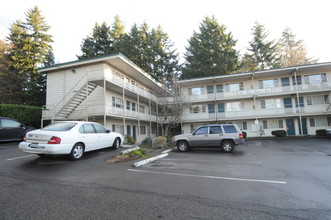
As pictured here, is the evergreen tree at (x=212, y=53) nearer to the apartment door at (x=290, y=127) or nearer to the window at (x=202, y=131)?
the apartment door at (x=290, y=127)

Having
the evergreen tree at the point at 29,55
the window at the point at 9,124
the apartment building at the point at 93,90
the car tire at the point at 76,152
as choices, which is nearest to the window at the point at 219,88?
the apartment building at the point at 93,90

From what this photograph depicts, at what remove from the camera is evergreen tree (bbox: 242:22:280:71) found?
3431 centimetres

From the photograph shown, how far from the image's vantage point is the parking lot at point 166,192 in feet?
9.46

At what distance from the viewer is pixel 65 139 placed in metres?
5.97

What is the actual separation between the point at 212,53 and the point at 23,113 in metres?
30.4

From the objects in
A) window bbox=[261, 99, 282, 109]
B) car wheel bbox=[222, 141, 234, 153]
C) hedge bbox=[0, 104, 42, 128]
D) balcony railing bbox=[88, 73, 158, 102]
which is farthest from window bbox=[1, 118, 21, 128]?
window bbox=[261, 99, 282, 109]

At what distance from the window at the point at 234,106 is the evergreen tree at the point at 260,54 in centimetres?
1430

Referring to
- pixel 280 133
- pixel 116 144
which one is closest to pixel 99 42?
pixel 116 144

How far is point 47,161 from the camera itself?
20.7 feet

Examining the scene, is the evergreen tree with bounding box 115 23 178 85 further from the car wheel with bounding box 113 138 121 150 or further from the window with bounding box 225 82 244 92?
the car wheel with bounding box 113 138 121 150

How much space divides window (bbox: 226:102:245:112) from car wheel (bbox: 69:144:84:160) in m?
21.4

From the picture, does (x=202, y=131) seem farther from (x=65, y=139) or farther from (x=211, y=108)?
(x=211, y=108)

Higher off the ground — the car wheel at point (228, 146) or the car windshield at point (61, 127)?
the car windshield at point (61, 127)

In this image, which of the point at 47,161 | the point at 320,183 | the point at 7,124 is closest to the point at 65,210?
the point at 47,161
